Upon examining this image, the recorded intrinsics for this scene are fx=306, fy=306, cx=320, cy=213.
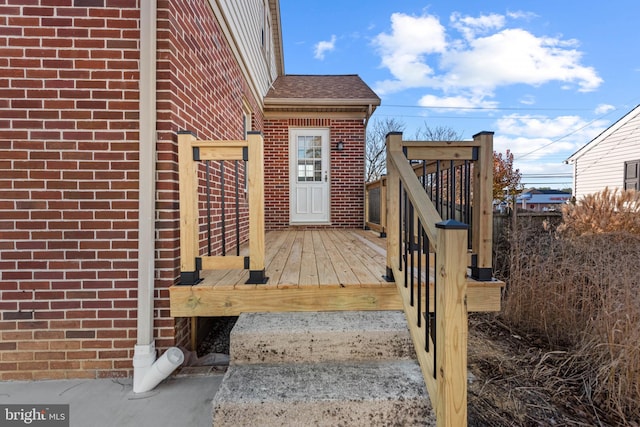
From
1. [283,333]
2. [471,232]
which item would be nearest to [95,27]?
[283,333]

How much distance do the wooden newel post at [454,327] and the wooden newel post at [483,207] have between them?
0.87m

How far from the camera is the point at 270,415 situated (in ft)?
4.99

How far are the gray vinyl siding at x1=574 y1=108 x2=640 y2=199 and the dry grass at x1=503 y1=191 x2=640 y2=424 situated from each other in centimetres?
762

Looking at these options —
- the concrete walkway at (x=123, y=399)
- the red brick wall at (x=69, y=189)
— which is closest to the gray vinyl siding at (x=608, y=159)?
the concrete walkway at (x=123, y=399)

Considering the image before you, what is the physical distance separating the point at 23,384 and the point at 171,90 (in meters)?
2.24

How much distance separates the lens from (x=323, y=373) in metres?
1.75

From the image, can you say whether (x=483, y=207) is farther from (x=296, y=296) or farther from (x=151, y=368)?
(x=151, y=368)

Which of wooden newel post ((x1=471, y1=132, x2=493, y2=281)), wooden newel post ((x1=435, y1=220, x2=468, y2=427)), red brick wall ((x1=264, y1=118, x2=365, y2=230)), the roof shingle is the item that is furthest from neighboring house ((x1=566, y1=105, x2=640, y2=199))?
wooden newel post ((x1=435, y1=220, x2=468, y2=427))

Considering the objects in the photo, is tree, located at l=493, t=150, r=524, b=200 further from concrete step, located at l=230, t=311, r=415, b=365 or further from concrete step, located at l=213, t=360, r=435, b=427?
concrete step, located at l=213, t=360, r=435, b=427

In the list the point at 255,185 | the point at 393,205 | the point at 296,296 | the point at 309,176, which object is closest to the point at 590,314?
the point at 393,205

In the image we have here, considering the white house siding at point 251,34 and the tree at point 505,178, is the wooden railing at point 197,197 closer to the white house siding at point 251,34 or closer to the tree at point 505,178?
the white house siding at point 251,34

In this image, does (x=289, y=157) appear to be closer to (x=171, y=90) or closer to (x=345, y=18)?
(x=171, y=90)

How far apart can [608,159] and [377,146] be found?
33.2 feet

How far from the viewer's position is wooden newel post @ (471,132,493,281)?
2.06 m
